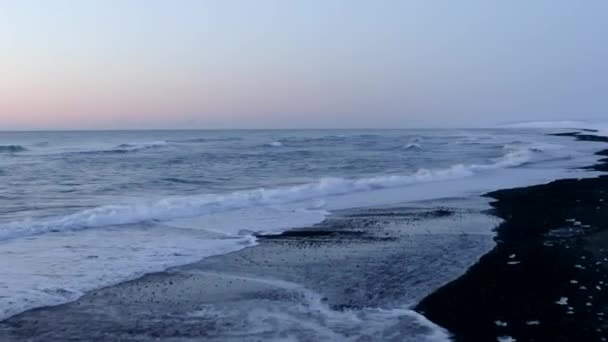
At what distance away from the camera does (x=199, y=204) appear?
1716cm

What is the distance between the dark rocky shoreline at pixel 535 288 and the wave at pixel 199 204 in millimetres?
7917

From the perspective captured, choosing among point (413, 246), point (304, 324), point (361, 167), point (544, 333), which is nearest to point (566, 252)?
point (413, 246)

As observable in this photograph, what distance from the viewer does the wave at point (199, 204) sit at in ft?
44.8

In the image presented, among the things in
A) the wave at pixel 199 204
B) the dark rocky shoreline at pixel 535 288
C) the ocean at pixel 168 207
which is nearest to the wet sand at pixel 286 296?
the ocean at pixel 168 207

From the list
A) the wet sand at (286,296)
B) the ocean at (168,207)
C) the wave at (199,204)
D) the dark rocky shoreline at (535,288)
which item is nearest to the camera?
the dark rocky shoreline at (535,288)

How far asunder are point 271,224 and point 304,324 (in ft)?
24.5

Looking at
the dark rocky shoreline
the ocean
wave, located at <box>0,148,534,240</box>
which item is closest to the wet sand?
the ocean

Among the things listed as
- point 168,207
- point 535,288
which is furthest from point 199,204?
point 535,288

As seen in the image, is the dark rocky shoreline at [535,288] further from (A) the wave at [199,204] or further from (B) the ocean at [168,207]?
(A) the wave at [199,204]

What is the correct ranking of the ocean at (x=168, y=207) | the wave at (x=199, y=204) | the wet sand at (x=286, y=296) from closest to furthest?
the wet sand at (x=286, y=296) → the ocean at (x=168, y=207) → the wave at (x=199, y=204)

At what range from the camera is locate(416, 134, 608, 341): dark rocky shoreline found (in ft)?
20.7

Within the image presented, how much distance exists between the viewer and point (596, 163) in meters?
30.6

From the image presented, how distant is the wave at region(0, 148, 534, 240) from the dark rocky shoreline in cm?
792

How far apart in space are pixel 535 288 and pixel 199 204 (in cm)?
1127
